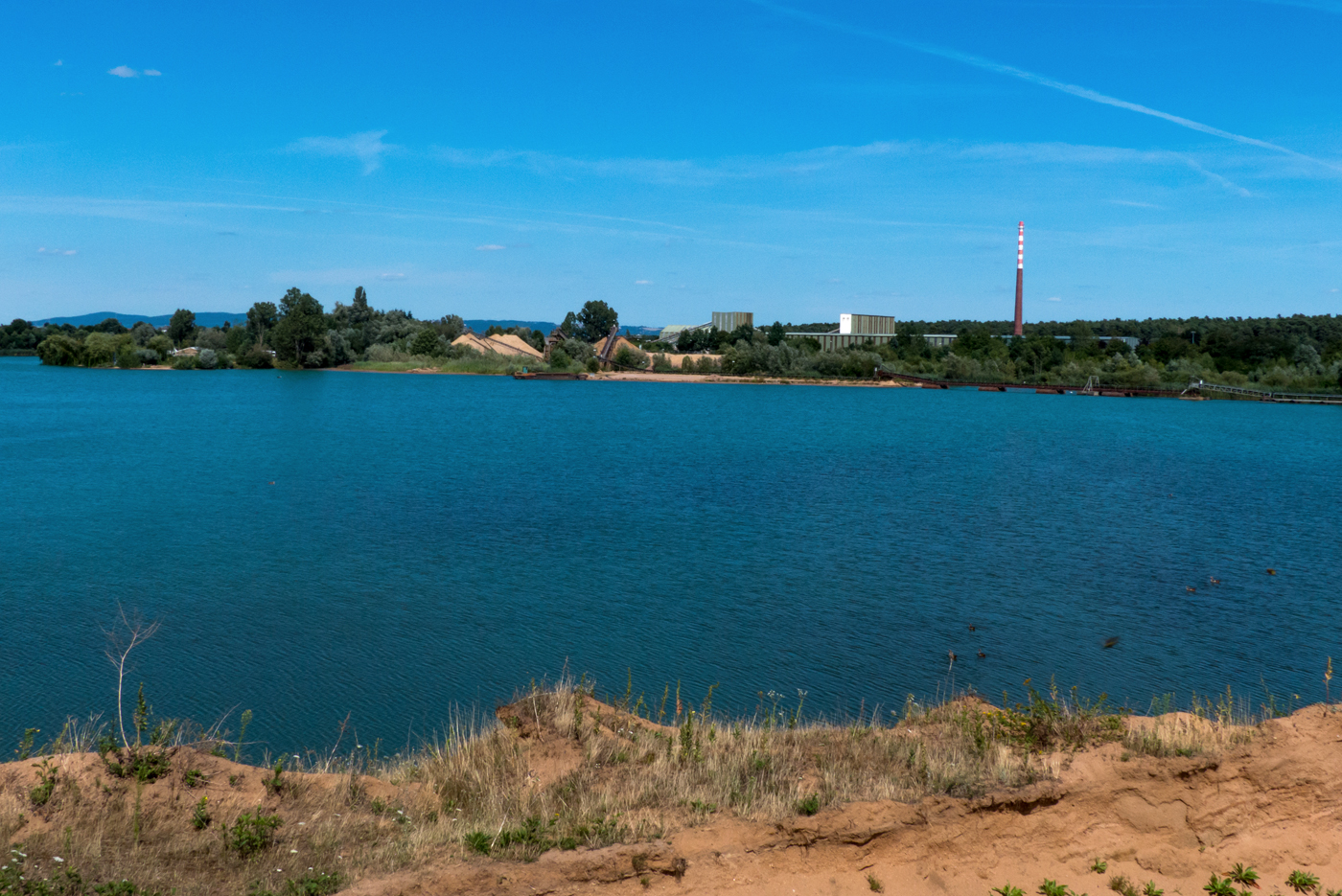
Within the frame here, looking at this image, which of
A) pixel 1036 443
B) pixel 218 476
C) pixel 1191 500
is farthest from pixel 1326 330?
pixel 218 476

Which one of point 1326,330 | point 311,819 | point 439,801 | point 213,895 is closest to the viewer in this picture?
point 213,895

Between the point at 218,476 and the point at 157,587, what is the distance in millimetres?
16681

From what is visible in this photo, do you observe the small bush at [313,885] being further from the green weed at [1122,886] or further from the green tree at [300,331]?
the green tree at [300,331]

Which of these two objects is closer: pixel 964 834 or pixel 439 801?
pixel 964 834

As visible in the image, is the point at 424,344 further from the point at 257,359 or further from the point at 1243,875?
the point at 1243,875

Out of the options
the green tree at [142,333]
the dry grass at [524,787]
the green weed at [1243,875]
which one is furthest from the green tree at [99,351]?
the green weed at [1243,875]

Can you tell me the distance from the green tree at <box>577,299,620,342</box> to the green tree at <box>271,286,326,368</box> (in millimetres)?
47656

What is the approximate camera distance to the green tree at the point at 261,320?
13000 centimetres

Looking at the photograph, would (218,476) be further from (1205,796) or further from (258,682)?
(1205,796)

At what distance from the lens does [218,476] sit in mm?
34125

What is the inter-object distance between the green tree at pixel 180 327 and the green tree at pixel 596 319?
59.2m

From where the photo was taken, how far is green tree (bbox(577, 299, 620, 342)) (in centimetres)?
16350

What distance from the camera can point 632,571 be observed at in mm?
20844

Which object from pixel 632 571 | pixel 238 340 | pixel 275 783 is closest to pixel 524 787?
pixel 275 783
